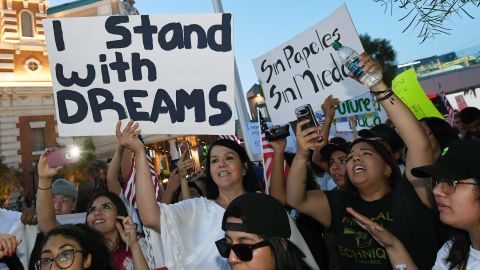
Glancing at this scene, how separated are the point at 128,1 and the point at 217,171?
41945 millimetres

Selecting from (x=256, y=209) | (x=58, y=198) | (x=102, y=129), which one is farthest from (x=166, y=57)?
(x=256, y=209)

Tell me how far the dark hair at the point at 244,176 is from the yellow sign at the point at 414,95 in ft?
11.5

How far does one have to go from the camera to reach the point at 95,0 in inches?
1555

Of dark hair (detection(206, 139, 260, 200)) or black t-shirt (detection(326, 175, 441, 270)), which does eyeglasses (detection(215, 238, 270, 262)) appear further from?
dark hair (detection(206, 139, 260, 200))

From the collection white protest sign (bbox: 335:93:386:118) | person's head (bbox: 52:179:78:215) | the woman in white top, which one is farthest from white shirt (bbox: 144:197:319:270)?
white protest sign (bbox: 335:93:386:118)

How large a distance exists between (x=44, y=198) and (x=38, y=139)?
31.6 metres

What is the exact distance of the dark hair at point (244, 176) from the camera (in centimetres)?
335

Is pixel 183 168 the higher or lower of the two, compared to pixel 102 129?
lower

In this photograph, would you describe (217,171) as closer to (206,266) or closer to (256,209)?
(206,266)

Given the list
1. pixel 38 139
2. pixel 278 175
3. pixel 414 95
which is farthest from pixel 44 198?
pixel 38 139

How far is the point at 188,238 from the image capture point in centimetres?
292

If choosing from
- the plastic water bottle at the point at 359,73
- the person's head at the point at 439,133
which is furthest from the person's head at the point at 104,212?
the person's head at the point at 439,133

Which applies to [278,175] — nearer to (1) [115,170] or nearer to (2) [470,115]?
(1) [115,170]

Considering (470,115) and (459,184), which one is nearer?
(459,184)
